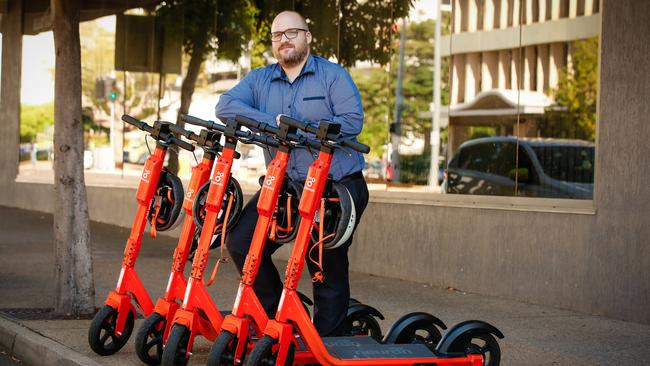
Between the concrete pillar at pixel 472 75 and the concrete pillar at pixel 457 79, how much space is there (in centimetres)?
6

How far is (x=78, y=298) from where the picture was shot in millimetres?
8016

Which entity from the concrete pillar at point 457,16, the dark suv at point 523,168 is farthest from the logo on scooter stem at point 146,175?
the concrete pillar at point 457,16

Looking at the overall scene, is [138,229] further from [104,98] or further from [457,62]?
[104,98]

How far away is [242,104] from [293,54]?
1.25 ft

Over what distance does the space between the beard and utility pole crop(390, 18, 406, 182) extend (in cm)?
539

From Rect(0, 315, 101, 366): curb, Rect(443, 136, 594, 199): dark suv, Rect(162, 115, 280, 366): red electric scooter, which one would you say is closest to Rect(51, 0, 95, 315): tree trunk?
Rect(0, 315, 101, 366): curb

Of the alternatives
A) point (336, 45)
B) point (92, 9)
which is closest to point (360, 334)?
point (336, 45)

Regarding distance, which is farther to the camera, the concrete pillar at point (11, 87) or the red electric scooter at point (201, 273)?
the concrete pillar at point (11, 87)

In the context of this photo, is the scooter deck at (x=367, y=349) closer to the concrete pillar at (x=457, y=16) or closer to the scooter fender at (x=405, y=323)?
the scooter fender at (x=405, y=323)

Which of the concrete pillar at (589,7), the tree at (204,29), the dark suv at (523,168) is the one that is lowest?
the dark suv at (523,168)

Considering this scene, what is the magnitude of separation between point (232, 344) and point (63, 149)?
3.21m

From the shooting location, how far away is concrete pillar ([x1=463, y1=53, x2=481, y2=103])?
33.9ft

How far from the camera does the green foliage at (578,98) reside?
29.9 ft

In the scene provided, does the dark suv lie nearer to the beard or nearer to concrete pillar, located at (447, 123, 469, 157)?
concrete pillar, located at (447, 123, 469, 157)
